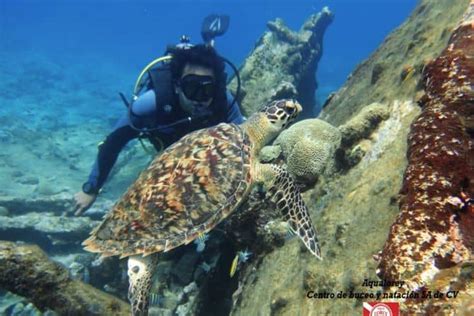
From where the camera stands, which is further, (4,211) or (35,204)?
(35,204)

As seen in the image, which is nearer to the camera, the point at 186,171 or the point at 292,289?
the point at 292,289

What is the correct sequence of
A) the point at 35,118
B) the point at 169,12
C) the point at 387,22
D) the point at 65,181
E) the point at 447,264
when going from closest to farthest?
the point at 447,264 < the point at 65,181 < the point at 35,118 < the point at 387,22 < the point at 169,12

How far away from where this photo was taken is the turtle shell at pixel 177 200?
368 centimetres

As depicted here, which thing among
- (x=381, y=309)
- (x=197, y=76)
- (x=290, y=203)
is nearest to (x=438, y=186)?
(x=381, y=309)

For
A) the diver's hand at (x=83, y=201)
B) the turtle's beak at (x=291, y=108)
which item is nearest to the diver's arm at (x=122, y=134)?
the diver's hand at (x=83, y=201)

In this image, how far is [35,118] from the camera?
1941 centimetres

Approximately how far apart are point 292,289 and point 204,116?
3253 millimetres

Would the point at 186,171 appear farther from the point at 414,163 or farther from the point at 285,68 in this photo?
the point at 285,68

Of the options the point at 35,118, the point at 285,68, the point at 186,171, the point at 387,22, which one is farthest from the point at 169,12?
the point at 186,171

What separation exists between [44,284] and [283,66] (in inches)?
401

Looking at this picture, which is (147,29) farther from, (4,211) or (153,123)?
(153,123)

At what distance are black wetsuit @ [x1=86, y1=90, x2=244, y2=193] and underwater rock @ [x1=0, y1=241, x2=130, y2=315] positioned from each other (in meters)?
2.53

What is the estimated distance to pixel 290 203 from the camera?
370 cm

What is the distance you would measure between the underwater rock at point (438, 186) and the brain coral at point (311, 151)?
2.11 meters
